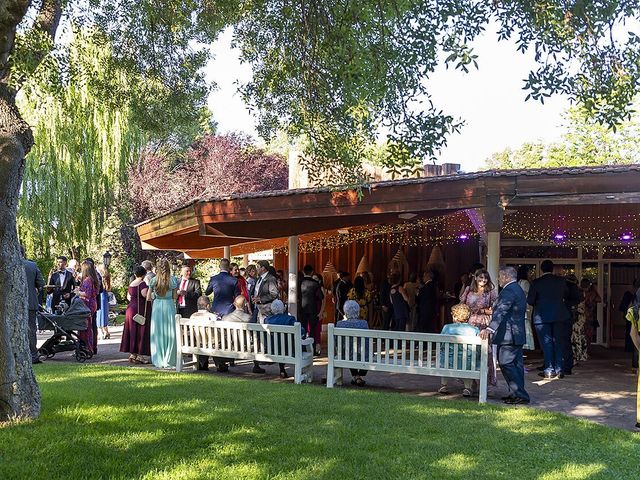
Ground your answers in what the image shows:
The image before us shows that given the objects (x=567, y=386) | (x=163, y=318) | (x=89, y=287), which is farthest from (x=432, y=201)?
(x=89, y=287)

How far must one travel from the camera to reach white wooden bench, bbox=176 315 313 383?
29.7 feet

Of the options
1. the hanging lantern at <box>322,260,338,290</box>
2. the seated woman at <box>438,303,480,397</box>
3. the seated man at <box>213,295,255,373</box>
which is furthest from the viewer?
the hanging lantern at <box>322,260,338,290</box>

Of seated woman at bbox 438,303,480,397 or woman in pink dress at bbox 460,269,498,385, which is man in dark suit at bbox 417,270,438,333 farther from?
seated woman at bbox 438,303,480,397

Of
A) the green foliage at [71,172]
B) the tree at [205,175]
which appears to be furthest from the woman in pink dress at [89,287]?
the tree at [205,175]

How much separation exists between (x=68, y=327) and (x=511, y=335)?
715cm

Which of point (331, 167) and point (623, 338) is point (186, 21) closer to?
point (331, 167)

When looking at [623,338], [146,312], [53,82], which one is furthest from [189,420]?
[623,338]

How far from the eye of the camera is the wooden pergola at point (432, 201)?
8562 mm

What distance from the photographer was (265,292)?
422 inches

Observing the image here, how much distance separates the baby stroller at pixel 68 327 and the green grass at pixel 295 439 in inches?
133

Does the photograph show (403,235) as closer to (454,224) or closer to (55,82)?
(454,224)

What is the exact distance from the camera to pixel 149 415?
654 centimetres

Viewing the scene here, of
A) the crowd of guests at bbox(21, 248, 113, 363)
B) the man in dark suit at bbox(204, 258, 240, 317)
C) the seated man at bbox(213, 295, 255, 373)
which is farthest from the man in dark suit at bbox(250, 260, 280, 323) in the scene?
the crowd of guests at bbox(21, 248, 113, 363)

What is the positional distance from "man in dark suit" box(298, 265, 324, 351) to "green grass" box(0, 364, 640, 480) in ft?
13.7
